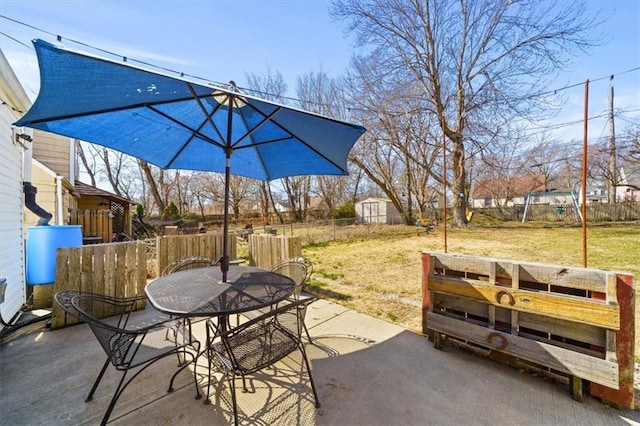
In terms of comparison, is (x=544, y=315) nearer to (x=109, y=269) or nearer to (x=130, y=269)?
(x=130, y=269)

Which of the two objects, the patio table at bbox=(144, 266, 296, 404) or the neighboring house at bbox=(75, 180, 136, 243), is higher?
the neighboring house at bbox=(75, 180, 136, 243)

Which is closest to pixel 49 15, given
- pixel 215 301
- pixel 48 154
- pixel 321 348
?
pixel 48 154

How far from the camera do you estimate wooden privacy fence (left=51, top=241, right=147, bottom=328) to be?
3146 mm

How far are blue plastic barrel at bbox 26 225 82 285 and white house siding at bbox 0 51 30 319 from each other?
0.13 meters

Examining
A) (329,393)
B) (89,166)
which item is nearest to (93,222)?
(329,393)

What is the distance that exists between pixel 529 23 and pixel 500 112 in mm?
4134

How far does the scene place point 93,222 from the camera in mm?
8430

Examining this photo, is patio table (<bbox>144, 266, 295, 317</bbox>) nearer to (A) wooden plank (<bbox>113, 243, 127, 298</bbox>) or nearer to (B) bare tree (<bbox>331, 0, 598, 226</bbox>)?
(A) wooden plank (<bbox>113, 243, 127, 298</bbox>)

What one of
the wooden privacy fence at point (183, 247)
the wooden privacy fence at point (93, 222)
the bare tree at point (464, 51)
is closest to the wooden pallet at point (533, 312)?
the wooden privacy fence at point (183, 247)

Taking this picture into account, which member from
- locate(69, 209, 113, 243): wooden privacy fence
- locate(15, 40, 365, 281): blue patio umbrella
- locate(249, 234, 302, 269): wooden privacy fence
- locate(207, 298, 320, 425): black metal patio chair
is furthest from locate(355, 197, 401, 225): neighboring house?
locate(207, 298, 320, 425): black metal patio chair

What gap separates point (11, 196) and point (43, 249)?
792 millimetres

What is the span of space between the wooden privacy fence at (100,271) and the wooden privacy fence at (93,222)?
20.6ft

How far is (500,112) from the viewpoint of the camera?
12680 millimetres

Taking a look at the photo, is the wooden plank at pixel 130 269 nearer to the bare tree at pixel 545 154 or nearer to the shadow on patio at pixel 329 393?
the shadow on patio at pixel 329 393
